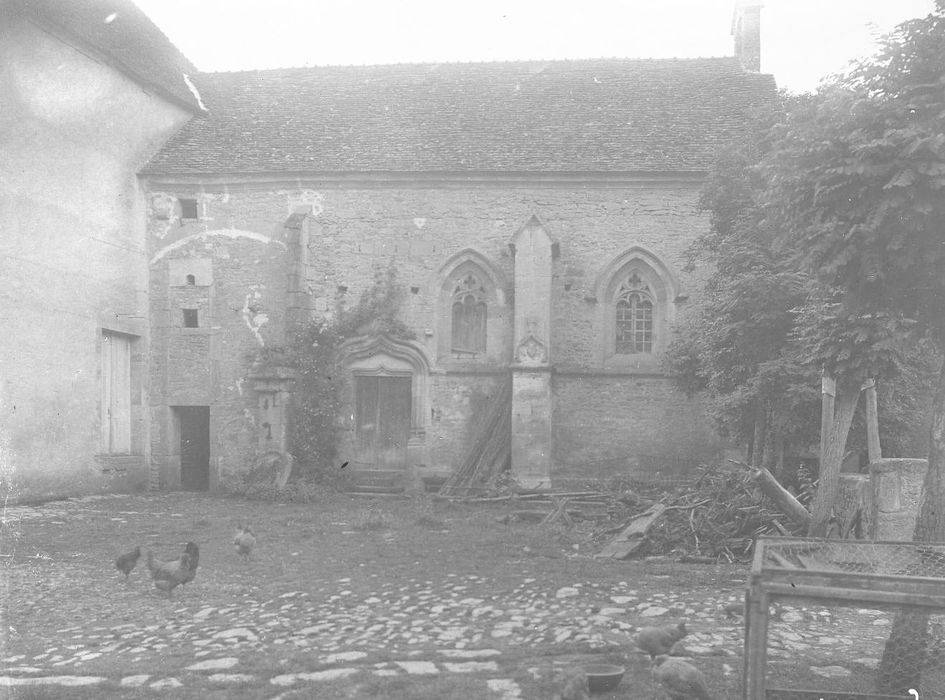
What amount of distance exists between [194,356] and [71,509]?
18.6 feet

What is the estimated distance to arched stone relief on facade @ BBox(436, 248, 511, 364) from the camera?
2020 centimetres

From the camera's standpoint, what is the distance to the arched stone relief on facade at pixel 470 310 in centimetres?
2020

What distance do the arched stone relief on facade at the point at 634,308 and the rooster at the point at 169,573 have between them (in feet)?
42.5

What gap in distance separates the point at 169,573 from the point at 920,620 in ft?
21.0

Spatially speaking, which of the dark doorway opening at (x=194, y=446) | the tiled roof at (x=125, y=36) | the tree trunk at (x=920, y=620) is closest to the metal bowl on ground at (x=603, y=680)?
the tree trunk at (x=920, y=620)

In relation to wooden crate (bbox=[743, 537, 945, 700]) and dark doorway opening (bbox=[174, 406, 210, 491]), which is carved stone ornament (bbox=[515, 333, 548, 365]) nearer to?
dark doorway opening (bbox=[174, 406, 210, 491])

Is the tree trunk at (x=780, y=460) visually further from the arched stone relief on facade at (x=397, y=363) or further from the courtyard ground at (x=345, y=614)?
the arched stone relief on facade at (x=397, y=363)

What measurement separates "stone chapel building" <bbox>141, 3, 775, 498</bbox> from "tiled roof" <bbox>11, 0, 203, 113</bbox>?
1.84 meters

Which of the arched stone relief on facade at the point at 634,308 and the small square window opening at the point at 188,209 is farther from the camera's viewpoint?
the small square window opening at the point at 188,209

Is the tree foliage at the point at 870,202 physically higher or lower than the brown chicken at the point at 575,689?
higher

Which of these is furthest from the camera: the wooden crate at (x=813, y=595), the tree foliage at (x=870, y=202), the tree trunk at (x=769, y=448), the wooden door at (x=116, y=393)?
the wooden door at (x=116, y=393)

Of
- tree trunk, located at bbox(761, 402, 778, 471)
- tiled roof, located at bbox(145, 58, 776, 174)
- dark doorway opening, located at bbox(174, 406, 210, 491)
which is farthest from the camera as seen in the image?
dark doorway opening, located at bbox(174, 406, 210, 491)

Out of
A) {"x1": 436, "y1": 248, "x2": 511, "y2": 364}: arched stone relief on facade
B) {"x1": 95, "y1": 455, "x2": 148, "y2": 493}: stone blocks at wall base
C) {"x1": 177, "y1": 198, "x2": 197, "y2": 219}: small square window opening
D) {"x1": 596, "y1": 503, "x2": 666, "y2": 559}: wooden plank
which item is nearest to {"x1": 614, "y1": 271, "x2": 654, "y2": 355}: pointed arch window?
{"x1": 436, "y1": 248, "x2": 511, "y2": 364}: arched stone relief on facade

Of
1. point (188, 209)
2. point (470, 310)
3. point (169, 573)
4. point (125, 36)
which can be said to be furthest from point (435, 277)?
point (169, 573)
